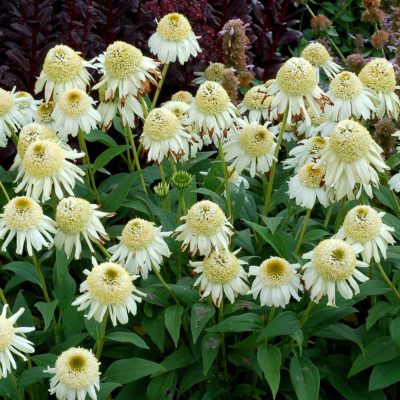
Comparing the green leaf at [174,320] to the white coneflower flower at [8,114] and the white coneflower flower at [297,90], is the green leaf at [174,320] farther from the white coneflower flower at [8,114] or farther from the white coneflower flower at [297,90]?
the white coneflower flower at [8,114]

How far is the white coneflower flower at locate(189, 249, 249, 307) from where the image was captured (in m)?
2.31

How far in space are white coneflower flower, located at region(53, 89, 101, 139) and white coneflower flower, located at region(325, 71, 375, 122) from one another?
744 mm

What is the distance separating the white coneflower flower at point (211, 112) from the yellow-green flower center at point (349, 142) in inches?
17.4

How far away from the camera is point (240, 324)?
2.35 m

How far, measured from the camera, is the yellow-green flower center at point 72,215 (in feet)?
7.32

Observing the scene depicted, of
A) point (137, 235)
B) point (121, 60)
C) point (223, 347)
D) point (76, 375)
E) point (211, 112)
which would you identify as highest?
point (121, 60)

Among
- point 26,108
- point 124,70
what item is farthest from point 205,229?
point 26,108

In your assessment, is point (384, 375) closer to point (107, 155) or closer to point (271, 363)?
point (271, 363)

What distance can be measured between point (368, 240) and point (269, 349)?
16.5 inches

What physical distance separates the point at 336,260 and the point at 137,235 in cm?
56

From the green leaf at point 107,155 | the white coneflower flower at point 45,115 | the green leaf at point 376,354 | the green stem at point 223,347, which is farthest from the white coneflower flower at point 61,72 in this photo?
the green leaf at point 376,354

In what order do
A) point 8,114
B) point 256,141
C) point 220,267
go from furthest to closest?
point 8,114 → point 256,141 → point 220,267

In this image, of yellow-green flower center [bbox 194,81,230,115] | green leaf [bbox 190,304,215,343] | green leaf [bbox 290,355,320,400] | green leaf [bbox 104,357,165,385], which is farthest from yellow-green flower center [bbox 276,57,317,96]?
green leaf [bbox 104,357,165,385]

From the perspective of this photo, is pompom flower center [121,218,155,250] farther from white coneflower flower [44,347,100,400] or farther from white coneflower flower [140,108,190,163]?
white coneflower flower [44,347,100,400]
